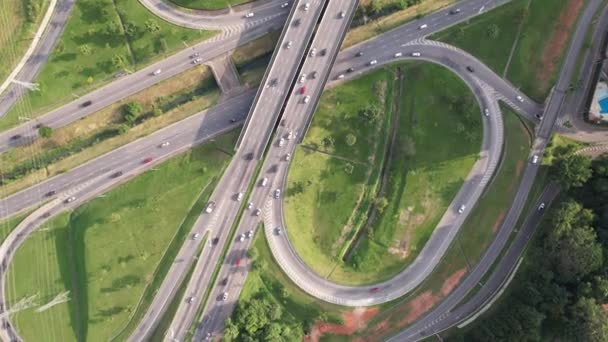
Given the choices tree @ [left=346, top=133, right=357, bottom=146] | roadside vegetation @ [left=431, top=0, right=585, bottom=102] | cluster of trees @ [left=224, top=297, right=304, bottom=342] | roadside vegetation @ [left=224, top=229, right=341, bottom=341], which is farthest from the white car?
cluster of trees @ [left=224, top=297, right=304, bottom=342]

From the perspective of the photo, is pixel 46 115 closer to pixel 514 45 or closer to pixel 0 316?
pixel 0 316

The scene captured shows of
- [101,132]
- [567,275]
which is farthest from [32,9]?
[567,275]

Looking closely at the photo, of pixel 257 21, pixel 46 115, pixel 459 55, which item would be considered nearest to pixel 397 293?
pixel 459 55

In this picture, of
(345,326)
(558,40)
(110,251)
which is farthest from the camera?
(110,251)

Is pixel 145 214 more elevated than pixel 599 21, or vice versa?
pixel 599 21

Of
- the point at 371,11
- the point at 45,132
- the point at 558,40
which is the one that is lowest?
the point at 558,40

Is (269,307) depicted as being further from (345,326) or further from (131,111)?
(131,111)

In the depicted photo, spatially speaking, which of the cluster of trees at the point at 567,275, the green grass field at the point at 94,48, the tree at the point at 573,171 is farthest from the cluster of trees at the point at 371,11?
the cluster of trees at the point at 567,275
